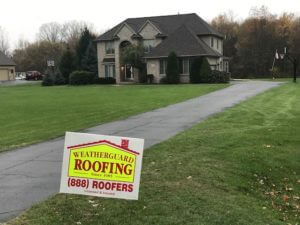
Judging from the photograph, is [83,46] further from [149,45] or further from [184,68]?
[184,68]

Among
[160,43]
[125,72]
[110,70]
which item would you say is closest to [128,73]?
[125,72]

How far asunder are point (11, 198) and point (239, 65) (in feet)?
218

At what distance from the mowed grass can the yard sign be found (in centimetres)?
67

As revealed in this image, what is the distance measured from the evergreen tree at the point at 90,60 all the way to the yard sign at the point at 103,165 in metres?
57.0

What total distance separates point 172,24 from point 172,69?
9379mm

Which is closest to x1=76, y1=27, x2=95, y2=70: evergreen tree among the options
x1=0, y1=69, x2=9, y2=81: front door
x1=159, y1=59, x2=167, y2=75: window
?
x1=159, y1=59, x2=167, y2=75: window

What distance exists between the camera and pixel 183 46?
5156cm

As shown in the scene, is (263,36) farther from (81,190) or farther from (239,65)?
(81,190)

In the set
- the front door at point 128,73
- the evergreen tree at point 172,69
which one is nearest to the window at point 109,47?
the front door at point 128,73

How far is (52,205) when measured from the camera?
23.2 ft

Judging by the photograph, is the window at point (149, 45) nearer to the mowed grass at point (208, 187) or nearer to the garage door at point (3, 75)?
the garage door at point (3, 75)

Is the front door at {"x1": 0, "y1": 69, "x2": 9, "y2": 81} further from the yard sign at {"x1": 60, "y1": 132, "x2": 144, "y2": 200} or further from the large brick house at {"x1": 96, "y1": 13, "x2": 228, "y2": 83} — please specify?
the yard sign at {"x1": 60, "y1": 132, "x2": 144, "y2": 200}

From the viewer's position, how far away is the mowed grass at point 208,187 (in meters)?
6.66

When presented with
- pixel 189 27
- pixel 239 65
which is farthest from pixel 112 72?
pixel 239 65
